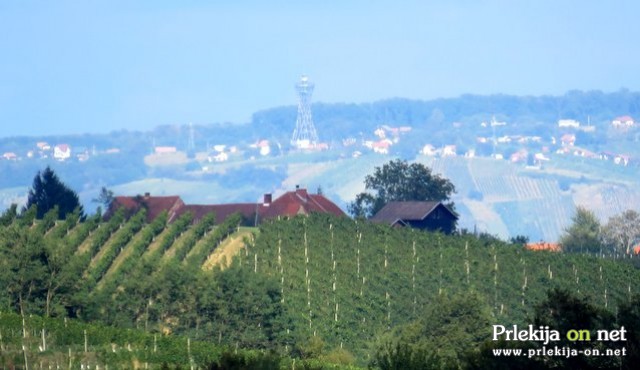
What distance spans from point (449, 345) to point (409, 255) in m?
19.6

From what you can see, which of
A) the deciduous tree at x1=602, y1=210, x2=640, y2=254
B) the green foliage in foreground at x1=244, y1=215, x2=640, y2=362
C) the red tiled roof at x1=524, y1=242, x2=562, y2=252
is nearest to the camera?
the green foliage in foreground at x1=244, y1=215, x2=640, y2=362

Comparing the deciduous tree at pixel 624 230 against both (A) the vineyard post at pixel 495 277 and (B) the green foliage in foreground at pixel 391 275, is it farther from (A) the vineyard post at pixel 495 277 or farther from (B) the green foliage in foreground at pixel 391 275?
(A) the vineyard post at pixel 495 277

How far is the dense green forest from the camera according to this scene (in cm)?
6494

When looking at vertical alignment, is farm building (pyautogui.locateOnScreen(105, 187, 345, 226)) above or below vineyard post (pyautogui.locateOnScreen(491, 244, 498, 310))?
above

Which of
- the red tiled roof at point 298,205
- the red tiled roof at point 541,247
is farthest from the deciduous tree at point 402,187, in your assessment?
the red tiled roof at point 541,247

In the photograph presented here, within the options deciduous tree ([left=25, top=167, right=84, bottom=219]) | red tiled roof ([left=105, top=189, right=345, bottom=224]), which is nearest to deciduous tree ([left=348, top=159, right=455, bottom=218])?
red tiled roof ([left=105, top=189, right=345, bottom=224])

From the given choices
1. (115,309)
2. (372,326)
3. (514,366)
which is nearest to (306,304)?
(372,326)

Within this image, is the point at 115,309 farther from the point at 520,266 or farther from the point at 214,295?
the point at 520,266

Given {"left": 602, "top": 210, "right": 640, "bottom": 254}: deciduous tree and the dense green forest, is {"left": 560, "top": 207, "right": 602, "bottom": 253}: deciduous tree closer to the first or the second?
{"left": 602, "top": 210, "right": 640, "bottom": 254}: deciduous tree

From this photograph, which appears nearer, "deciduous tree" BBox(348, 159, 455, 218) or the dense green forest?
the dense green forest

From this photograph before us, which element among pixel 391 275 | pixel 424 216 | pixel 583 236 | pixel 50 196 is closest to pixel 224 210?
pixel 50 196

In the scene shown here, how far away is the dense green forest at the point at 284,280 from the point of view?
64.9m

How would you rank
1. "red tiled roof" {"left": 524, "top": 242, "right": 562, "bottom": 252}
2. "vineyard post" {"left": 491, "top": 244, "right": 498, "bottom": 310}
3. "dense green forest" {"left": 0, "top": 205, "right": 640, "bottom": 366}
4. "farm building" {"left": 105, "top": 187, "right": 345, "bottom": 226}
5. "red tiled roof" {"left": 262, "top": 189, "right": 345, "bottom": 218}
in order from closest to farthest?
"dense green forest" {"left": 0, "top": 205, "right": 640, "bottom": 366}
"vineyard post" {"left": 491, "top": 244, "right": 498, "bottom": 310}
"red tiled roof" {"left": 524, "top": 242, "right": 562, "bottom": 252}
"red tiled roof" {"left": 262, "top": 189, "right": 345, "bottom": 218}
"farm building" {"left": 105, "top": 187, "right": 345, "bottom": 226}

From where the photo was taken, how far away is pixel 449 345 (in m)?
59.4
